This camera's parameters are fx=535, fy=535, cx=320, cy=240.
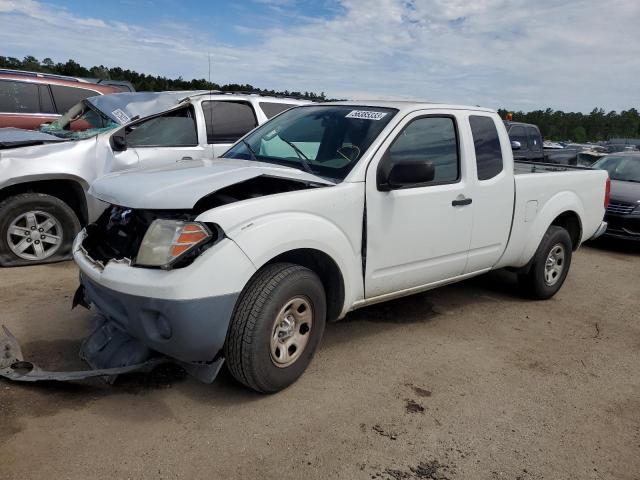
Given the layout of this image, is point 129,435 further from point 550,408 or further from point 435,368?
point 550,408

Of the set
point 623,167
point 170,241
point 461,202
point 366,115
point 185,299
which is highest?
point 366,115

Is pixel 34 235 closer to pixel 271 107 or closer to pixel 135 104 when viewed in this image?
pixel 135 104

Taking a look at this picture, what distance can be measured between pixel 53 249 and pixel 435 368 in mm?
4106

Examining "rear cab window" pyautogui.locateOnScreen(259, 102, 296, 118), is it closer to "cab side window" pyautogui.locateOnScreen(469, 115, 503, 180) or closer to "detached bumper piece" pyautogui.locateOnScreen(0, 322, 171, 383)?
"cab side window" pyautogui.locateOnScreen(469, 115, 503, 180)

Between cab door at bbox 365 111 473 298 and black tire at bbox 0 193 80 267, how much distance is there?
11.7 feet

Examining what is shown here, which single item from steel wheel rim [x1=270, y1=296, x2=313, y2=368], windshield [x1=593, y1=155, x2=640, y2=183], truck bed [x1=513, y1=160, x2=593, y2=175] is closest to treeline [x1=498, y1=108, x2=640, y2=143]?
windshield [x1=593, y1=155, x2=640, y2=183]

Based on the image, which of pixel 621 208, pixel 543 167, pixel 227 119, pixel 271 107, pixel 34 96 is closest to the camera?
pixel 543 167

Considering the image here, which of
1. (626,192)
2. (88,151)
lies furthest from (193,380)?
(626,192)

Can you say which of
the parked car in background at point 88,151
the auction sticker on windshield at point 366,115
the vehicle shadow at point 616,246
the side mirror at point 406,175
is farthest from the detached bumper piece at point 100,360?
the vehicle shadow at point 616,246

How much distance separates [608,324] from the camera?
490 centimetres

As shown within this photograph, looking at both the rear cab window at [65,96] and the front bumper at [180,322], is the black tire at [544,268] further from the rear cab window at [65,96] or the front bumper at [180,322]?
the rear cab window at [65,96]

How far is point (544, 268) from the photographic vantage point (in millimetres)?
5203

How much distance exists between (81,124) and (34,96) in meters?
2.10

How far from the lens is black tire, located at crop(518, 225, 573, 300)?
5.11m
